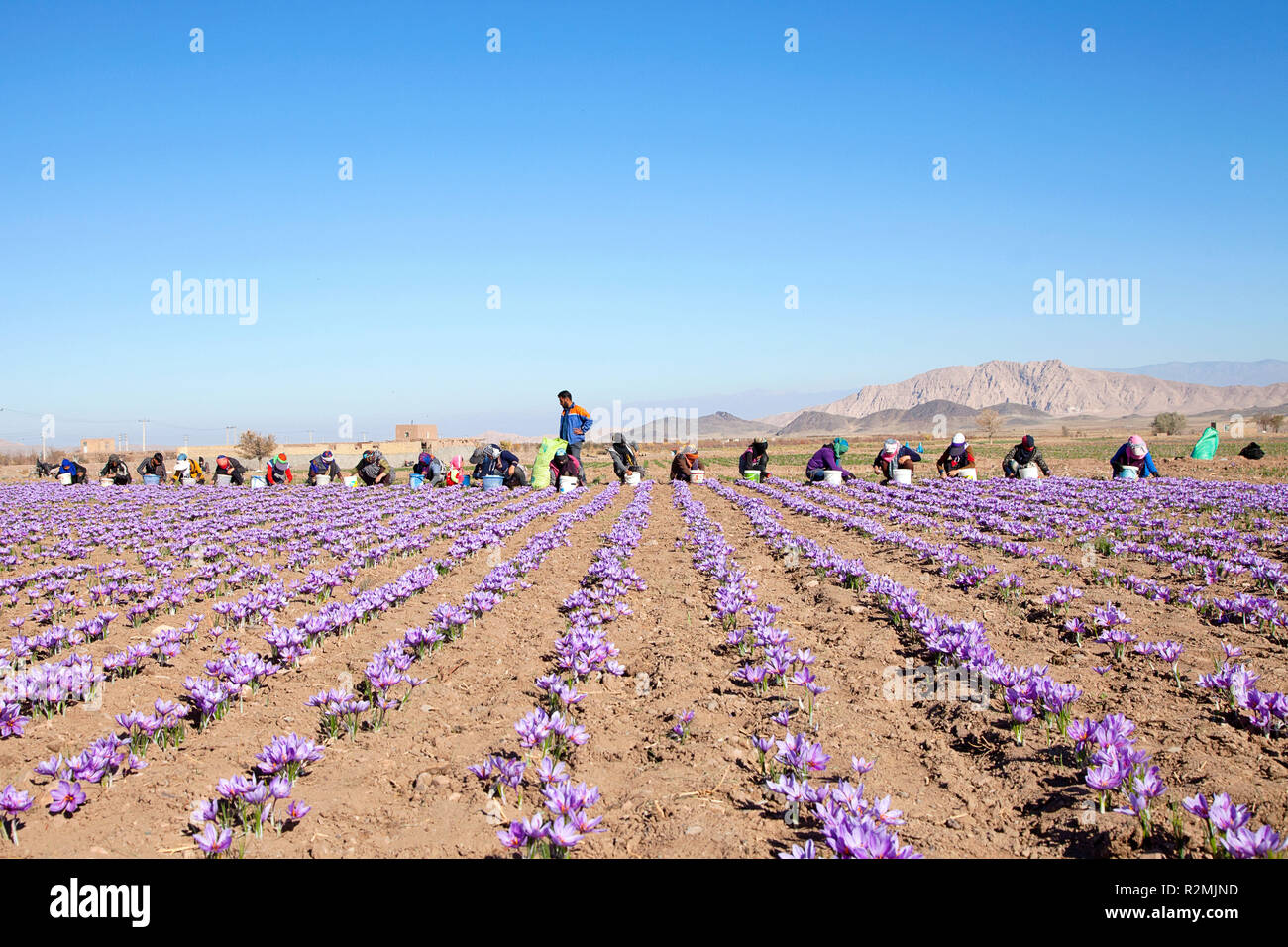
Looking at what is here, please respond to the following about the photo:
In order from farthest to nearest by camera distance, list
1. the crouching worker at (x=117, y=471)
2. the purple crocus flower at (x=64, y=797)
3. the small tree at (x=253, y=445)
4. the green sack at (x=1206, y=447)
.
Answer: the small tree at (x=253, y=445), the green sack at (x=1206, y=447), the crouching worker at (x=117, y=471), the purple crocus flower at (x=64, y=797)

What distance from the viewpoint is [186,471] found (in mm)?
31750

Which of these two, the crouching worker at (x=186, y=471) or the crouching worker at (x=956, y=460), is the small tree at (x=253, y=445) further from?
the crouching worker at (x=956, y=460)

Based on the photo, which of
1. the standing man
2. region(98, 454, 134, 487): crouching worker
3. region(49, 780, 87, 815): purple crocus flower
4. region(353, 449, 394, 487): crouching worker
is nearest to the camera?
region(49, 780, 87, 815): purple crocus flower

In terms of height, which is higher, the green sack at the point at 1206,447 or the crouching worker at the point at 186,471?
the green sack at the point at 1206,447

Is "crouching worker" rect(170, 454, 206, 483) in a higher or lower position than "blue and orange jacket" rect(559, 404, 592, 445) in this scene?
lower

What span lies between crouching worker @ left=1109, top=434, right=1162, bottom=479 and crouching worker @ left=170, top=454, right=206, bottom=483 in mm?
37430

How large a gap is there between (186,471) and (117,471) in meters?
2.74

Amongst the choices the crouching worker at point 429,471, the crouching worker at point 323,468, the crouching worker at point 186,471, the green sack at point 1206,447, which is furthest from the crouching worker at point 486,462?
the green sack at point 1206,447

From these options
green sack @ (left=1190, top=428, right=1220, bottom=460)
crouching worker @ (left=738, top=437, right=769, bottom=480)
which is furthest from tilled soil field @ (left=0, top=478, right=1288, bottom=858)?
green sack @ (left=1190, top=428, right=1220, bottom=460)

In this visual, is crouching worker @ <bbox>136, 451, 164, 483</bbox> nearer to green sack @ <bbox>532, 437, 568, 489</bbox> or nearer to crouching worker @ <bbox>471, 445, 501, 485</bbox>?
crouching worker @ <bbox>471, 445, 501, 485</bbox>

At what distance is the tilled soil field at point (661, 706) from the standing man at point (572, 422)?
11992 mm

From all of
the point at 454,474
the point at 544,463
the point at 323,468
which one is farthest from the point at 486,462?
the point at 323,468

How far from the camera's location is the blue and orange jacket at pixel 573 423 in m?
22.7

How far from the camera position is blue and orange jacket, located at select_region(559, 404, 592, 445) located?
74.5 feet
